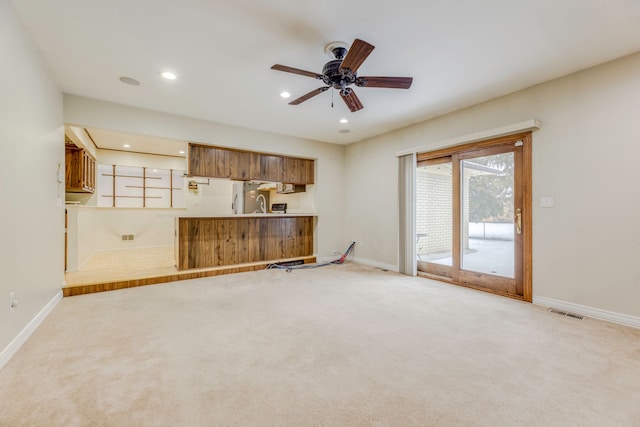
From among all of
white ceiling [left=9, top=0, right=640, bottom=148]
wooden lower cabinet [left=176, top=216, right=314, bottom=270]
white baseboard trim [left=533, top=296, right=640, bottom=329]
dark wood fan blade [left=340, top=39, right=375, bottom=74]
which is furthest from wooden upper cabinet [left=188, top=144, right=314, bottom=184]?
white baseboard trim [left=533, top=296, right=640, bottom=329]

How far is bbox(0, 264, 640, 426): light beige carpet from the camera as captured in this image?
155cm

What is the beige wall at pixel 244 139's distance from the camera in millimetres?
3820

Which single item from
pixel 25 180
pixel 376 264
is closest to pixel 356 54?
pixel 25 180

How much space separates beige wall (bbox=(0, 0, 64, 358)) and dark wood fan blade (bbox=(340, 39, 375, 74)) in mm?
2476

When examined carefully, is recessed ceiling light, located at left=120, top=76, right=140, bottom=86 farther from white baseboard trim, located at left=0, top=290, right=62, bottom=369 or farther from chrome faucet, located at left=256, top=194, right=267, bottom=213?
chrome faucet, located at left=256, top=194, right=267, bottom=213

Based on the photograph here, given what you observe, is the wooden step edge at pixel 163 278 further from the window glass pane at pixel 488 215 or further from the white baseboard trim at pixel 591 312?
the white baseboard trim at pixel 591 312

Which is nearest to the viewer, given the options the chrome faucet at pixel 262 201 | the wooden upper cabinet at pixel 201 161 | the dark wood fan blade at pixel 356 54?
the dark wood fan blade at pixel 356 54

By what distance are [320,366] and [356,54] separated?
7.56ft

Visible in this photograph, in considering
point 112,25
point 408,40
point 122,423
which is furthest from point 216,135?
point 122,423

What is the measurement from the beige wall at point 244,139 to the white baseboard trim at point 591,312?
3.64 metres

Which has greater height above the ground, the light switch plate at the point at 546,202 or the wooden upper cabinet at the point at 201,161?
the wooden upper cabinet at the point at 201,161

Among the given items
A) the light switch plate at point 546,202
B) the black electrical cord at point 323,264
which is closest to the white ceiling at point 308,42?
the light switch plate at point 546,202

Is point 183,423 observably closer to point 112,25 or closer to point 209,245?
point 112,25

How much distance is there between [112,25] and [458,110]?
4145 millimetres
